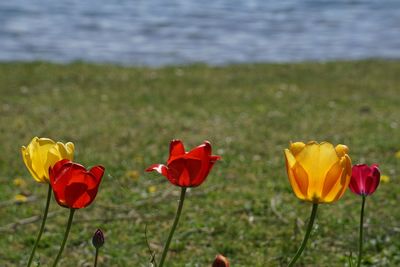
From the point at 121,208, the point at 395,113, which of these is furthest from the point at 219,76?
the point at 121,208

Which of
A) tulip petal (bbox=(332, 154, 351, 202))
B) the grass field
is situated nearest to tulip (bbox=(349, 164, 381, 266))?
tulip petal (bbox=(332, 154, 351, 202))

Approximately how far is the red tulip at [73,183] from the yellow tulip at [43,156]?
5.6 inches

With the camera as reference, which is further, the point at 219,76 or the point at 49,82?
the point at 219,76

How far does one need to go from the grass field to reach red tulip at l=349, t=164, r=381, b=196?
64cm

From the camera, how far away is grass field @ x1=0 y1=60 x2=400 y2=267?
13.7 ft

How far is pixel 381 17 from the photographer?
19453 mm

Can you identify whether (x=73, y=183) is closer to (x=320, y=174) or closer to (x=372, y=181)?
(x=320, y=174)

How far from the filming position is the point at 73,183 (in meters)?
2.03

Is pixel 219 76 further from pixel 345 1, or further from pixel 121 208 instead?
pixel 345 1

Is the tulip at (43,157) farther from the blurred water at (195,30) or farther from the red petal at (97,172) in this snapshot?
the blurred water at (195,30)

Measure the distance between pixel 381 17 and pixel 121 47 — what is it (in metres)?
7.31

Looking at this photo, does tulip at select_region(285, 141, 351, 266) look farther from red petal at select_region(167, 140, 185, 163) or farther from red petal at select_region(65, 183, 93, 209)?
red petal at select_region(65, 183, 93, 209)

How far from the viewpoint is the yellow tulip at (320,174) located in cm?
198

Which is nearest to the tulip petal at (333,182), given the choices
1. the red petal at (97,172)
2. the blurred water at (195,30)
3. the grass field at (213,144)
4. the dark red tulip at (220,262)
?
the dark red tulip at (220,262)
